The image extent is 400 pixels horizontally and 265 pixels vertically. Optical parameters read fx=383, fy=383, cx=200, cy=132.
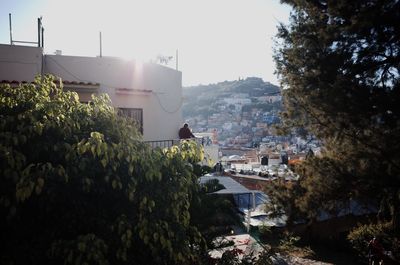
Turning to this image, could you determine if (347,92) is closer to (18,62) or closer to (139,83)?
(139,83)

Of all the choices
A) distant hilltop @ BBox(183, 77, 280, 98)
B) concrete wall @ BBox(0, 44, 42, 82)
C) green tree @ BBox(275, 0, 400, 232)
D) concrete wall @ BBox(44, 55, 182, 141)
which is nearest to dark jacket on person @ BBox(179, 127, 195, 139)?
concrete wall @ BBox(44, 55, 182, 141)

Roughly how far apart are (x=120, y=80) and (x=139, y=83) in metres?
0.72

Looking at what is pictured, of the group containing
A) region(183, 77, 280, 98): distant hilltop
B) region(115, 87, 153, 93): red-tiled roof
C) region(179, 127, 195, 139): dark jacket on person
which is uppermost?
region(183, 77, 280, 98): distant hilltop

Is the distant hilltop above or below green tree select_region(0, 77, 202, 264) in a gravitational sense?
above

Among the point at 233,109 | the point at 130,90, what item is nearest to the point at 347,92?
the point at 130,90

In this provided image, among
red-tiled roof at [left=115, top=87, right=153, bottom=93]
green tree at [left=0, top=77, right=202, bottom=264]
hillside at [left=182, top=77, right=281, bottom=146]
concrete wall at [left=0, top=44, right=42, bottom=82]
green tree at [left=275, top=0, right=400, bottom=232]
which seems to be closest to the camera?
green tree at [left=0, top=77, right=202, bottom=264]

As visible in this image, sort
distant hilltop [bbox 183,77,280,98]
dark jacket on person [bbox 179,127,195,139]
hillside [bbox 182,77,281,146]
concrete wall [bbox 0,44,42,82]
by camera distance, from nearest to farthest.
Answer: concrete wall [bbox 0,44,42,82] < dark jacket on person [bbox 179,127,195,139] < hillside [bbox 182,77,281,146] < distant hilltop [bbox 183,77,280,98]

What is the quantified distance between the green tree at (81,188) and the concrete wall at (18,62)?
7.46m

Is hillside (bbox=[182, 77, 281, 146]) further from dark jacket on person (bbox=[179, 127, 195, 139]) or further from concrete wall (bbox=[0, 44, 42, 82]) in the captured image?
concrete wall (bbox=[0, 44, 42, 82])

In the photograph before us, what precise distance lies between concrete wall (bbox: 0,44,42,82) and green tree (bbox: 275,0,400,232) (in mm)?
7127

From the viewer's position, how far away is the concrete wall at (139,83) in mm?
11867

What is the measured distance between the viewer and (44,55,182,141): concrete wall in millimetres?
11867

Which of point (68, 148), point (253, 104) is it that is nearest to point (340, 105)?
point (68, 148)

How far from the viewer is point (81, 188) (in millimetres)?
3791
